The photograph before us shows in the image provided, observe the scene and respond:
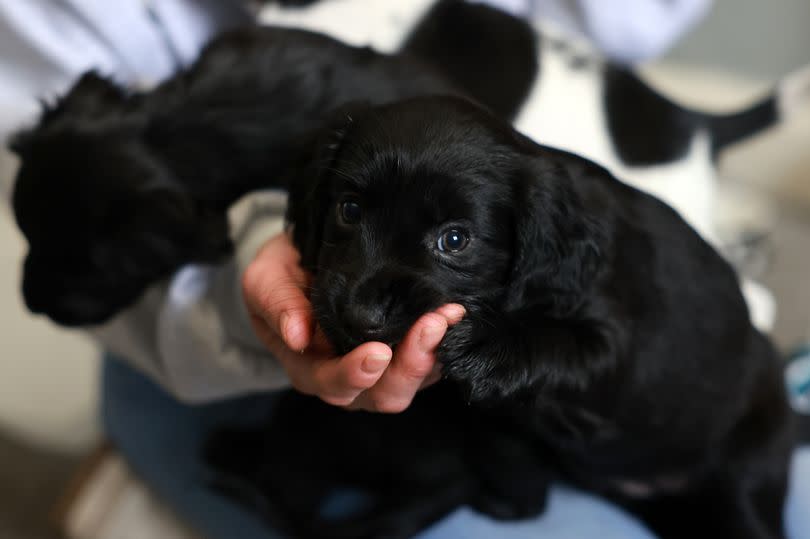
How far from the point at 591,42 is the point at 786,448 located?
111cm

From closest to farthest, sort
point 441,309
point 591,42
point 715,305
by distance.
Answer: point 441,309 < point 715,305 < point 591,42

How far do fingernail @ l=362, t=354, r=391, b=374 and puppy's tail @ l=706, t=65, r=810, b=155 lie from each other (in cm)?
143

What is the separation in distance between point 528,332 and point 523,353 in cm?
4

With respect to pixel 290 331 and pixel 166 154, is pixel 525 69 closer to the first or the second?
pixel 166 154

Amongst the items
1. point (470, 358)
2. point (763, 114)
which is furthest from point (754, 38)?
point (470, 358)

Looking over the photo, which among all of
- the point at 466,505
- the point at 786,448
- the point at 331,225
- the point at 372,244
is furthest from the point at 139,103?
the point at 786,448

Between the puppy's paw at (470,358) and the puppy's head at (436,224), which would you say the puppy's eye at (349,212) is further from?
the puppy's paw at (470,358)

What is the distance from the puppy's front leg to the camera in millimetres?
Answer: 967

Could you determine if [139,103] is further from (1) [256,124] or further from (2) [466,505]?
(2) [466,505]

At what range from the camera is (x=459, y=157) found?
0.98 metres

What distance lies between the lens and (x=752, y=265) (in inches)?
85.4

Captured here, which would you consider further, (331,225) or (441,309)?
(331,225)

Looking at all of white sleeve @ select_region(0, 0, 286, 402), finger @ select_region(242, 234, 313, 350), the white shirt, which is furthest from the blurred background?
finger @ select_region(242, 234, 313, 350)

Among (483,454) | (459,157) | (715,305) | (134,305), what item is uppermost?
(459,157)
